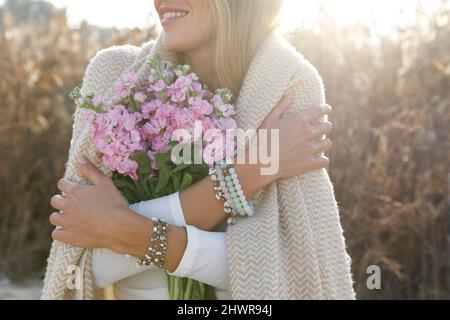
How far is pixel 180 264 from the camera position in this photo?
1.73 metres

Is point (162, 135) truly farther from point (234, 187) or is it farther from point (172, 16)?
point (172, 16)

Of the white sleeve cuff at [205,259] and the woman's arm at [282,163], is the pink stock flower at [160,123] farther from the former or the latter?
the white sleeve cuff at [205,259]

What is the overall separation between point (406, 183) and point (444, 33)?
3.11 feet

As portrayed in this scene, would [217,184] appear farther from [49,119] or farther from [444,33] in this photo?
[49,119]

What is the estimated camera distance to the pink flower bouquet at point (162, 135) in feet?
5.79

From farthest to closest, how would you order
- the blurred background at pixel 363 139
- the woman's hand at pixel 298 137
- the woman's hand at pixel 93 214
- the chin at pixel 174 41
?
the blurred background at pixel 363 139 → the chin at pixel 174 41 → the woman's hand at pixel 298 137 → the woman's hand at pixel 93 214

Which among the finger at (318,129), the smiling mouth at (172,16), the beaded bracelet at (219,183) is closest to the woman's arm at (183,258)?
the beaded bracelet at (219,183)

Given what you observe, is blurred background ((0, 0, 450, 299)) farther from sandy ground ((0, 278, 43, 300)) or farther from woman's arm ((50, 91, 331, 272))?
woman's arm ((50, 91, 331, 272))

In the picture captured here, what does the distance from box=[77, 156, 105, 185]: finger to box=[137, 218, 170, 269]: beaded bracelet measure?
0.63ft

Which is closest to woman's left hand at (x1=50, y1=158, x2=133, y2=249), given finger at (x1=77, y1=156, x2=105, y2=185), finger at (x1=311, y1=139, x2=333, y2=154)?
finger at (x1=77, y1=156, x2=105, y2=185)

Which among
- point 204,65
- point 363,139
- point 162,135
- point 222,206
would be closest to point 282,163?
point 222,206

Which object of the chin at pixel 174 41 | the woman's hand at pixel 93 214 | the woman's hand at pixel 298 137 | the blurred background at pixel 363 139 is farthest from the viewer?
the blurred background at pixel 363 139

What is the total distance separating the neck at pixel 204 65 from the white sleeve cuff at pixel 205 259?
1.69 feet
